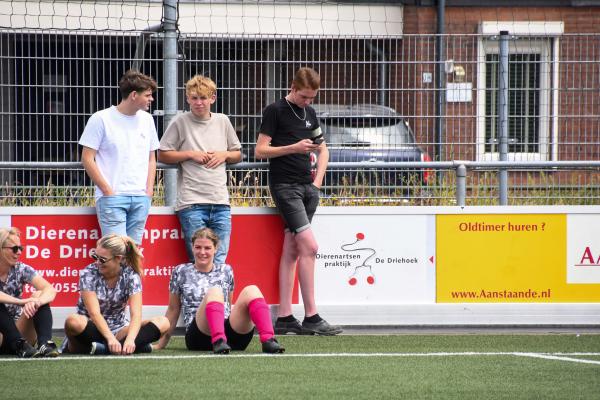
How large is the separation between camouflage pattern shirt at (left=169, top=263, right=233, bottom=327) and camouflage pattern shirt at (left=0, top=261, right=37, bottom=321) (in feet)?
3.25

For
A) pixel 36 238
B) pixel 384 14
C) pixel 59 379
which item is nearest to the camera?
pixel 59 379

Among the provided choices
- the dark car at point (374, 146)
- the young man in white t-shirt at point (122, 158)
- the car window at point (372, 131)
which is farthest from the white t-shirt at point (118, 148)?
the car window at point (372, 131)

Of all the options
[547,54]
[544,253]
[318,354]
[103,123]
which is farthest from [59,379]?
[547,54]

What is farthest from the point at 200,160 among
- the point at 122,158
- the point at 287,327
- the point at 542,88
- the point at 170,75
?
the point at 542,88

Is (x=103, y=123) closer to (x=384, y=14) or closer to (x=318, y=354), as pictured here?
(x=318, y=354)

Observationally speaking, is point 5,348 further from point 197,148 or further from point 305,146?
point 305,146

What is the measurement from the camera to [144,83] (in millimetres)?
9383

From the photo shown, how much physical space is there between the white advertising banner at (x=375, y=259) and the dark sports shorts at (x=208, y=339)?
1.80 meters

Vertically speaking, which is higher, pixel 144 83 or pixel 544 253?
pixel 144 83

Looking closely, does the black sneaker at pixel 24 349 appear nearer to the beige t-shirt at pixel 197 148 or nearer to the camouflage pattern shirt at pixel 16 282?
the camouflage pattern shirt at pixel 16 282

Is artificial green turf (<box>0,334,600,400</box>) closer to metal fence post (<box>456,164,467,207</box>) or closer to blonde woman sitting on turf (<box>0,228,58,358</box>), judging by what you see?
blonde woman sitting on turf (<box>0,228,58,358</box>)

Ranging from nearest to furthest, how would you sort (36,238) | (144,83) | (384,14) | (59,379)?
(59,379) → (144,83) → (36,238) → (384,14)

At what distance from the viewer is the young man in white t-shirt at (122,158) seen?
9.46 m

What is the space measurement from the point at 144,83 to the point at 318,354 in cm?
243
